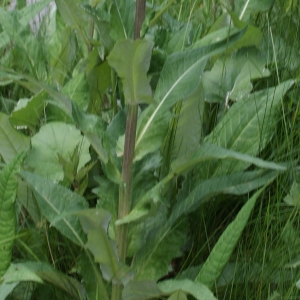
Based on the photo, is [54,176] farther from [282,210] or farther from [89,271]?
[282,210]

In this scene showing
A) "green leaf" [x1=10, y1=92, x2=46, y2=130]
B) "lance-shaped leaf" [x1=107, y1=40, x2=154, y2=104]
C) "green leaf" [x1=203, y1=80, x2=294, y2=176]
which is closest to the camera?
"lance-shaped leaf" [x1=107, y1=40, x2=154, y2=104]

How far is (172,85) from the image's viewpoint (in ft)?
3.11

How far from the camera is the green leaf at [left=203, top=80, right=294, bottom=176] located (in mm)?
1057

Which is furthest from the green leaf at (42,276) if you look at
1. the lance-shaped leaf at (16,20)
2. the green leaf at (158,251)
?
the lance-shaped leaf at (16,20)

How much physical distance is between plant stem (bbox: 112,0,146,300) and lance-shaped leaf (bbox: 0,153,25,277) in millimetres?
208

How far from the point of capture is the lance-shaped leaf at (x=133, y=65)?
0.81 m

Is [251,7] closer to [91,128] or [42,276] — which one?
[91,128]

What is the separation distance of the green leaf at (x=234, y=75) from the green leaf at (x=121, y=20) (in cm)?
24

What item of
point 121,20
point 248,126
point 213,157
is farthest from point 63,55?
point 213,157

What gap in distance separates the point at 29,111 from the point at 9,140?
3.5 inches

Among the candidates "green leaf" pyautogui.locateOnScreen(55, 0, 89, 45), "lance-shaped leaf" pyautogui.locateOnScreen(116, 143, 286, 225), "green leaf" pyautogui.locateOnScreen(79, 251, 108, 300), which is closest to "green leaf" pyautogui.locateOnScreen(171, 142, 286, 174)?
"lance-shaped leaf" pyautogui.locateOnScreen(116, 143, 286, 225)

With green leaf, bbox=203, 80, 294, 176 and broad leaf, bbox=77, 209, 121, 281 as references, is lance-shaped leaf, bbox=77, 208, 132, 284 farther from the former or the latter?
green leaf, bbox=203, 80, 294, 176

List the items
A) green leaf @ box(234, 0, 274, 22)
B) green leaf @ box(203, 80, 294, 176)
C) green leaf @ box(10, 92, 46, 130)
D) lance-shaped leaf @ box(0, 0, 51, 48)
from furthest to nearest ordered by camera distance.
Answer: lance-shaped leaf @ box(0, 0, 51, 48), green leaf @ box(234, 0, 274, 22), green leaf @ box(10, 92, 46, 130), green leaf @ box(203, 80, 294, 176)

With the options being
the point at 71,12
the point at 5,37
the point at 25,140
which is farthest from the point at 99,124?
the point at 5,37
